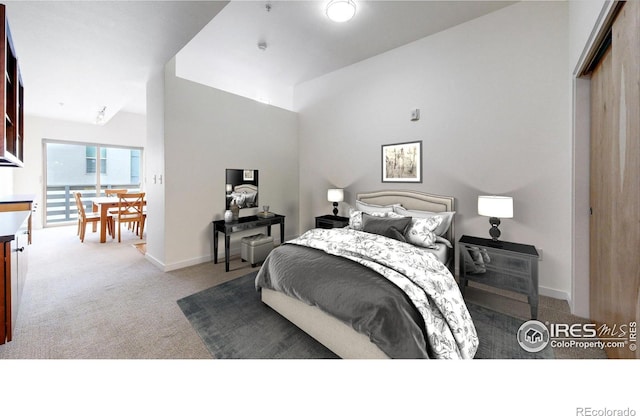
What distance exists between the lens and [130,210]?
4.95 meters

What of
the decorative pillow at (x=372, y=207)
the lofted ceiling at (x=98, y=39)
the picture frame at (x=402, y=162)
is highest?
the lofted ceiling at (x=98, y=39)

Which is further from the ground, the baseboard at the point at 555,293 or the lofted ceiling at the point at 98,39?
the lofted ceiling at the point at 98,39

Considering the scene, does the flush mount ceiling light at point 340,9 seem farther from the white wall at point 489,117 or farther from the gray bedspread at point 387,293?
the gray bedspread at point 387,293

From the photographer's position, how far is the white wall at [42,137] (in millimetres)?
5289

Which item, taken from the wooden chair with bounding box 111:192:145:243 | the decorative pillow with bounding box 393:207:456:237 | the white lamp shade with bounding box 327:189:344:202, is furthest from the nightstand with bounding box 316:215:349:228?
the wooden chair with bounding box 111:192:145:243

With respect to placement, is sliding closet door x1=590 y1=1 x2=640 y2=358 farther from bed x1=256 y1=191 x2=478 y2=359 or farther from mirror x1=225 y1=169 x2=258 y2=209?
mirror x1=225 y1=169 x2=258 y2=209

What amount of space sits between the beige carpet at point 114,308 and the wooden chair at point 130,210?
101cm

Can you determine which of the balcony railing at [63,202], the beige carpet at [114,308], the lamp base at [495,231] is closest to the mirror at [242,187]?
the beige carpet at [114,308]
